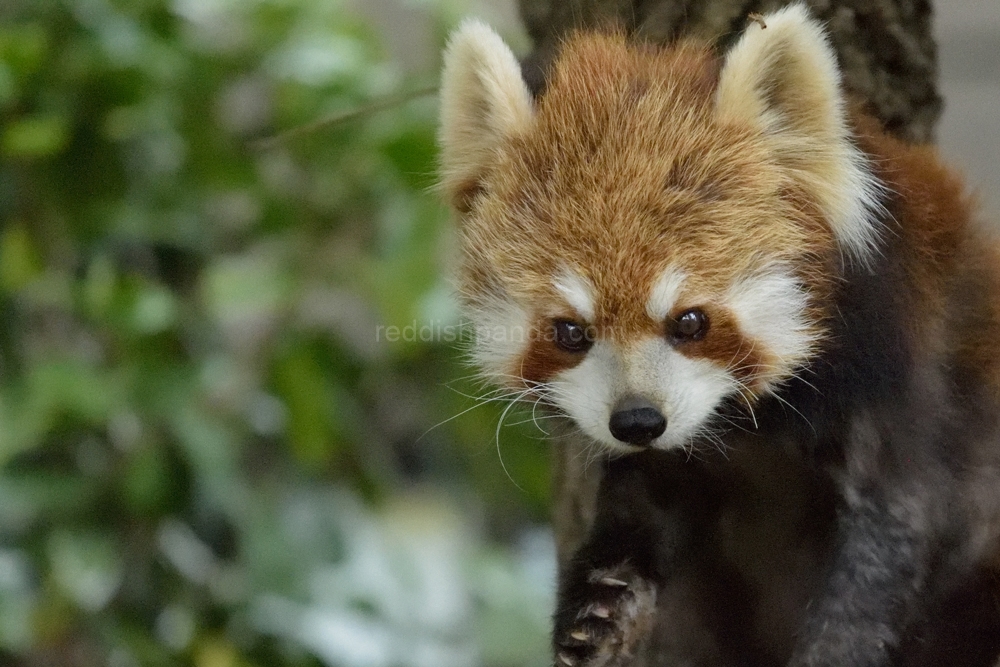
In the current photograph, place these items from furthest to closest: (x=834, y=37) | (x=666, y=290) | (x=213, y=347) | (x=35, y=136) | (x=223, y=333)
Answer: (x=223, y=333), (x=213, y=347), (x=35, y=136), (x=834, y=37), (x=666, y=290)

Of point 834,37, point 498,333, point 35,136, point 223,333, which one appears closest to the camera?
point 498,333

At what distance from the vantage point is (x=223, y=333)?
2.79 meters

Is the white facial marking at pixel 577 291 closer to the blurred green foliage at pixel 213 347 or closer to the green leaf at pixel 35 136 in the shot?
the blurred green foliage at pixel 213 347

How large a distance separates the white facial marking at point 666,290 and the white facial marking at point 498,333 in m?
0.18

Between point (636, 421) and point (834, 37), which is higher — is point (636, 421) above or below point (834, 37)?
below

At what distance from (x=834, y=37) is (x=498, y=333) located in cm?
71

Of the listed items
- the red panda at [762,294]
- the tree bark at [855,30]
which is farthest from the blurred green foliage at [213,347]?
the red panda at [762,294]

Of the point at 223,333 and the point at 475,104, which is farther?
the point at 223,333

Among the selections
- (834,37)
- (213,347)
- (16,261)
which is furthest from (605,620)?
A: (16,261)

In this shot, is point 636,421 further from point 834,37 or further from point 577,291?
point 834,37

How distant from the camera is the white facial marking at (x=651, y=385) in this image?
1.25 metres

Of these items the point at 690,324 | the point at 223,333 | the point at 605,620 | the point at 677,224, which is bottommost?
the point at 223,333

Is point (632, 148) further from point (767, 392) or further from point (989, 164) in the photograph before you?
point (989, 164)

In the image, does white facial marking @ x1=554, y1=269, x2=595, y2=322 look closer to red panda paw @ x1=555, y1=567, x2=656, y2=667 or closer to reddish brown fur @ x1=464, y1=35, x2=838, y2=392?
reddish brown fur @ x1=464, y1=35, x2=838, y2=392
